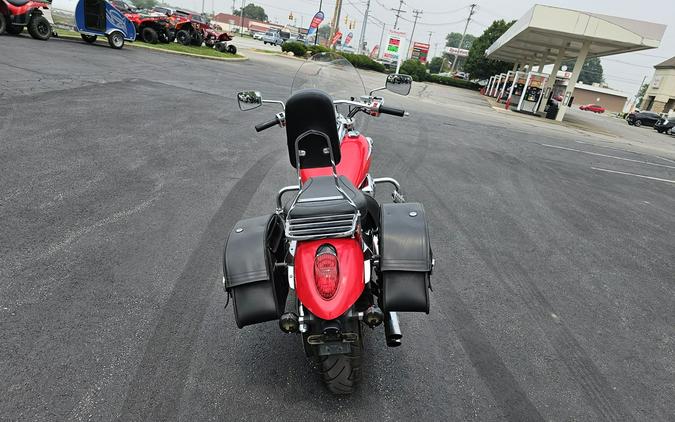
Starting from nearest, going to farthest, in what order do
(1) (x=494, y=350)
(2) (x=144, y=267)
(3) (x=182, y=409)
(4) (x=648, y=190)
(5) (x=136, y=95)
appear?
(3) (x=182, y=409), (1) (x=494, y=350), (2) (x=144, y=267), (4) (x=648, y=190), (5) (x=136, y=95)

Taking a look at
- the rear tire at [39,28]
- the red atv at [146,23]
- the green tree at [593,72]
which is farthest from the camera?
the green tree at [593,72]

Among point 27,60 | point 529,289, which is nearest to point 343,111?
point 529,289

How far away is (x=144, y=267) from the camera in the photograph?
3.39 meters

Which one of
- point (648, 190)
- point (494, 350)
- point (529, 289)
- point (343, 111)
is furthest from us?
point (648, 190)

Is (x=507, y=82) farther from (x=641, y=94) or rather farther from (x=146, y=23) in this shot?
(x=641, y=94)

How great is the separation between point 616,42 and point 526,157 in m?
15.9

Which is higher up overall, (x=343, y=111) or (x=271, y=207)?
(x=343, y=111)

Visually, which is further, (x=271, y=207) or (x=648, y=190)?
(x=648, y=190)

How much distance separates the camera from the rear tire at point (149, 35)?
806 inches

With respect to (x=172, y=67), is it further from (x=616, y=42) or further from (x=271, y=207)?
(x=616, y=42)

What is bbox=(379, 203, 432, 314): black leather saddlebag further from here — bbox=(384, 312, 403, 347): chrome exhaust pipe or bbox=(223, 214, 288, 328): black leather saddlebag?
Result: bbox=(223, 214, 288, 328): black leather saddlebag

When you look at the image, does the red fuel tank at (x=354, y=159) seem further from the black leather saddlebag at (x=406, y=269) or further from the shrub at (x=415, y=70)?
the shrub at (x=415, y=70)

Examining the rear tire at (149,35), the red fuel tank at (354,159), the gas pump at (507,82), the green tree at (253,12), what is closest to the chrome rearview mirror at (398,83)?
the red fuel tank at (354,159)

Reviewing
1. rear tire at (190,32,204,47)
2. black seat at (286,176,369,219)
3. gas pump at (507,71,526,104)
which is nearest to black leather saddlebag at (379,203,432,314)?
black seat at (286,176,369,219)
